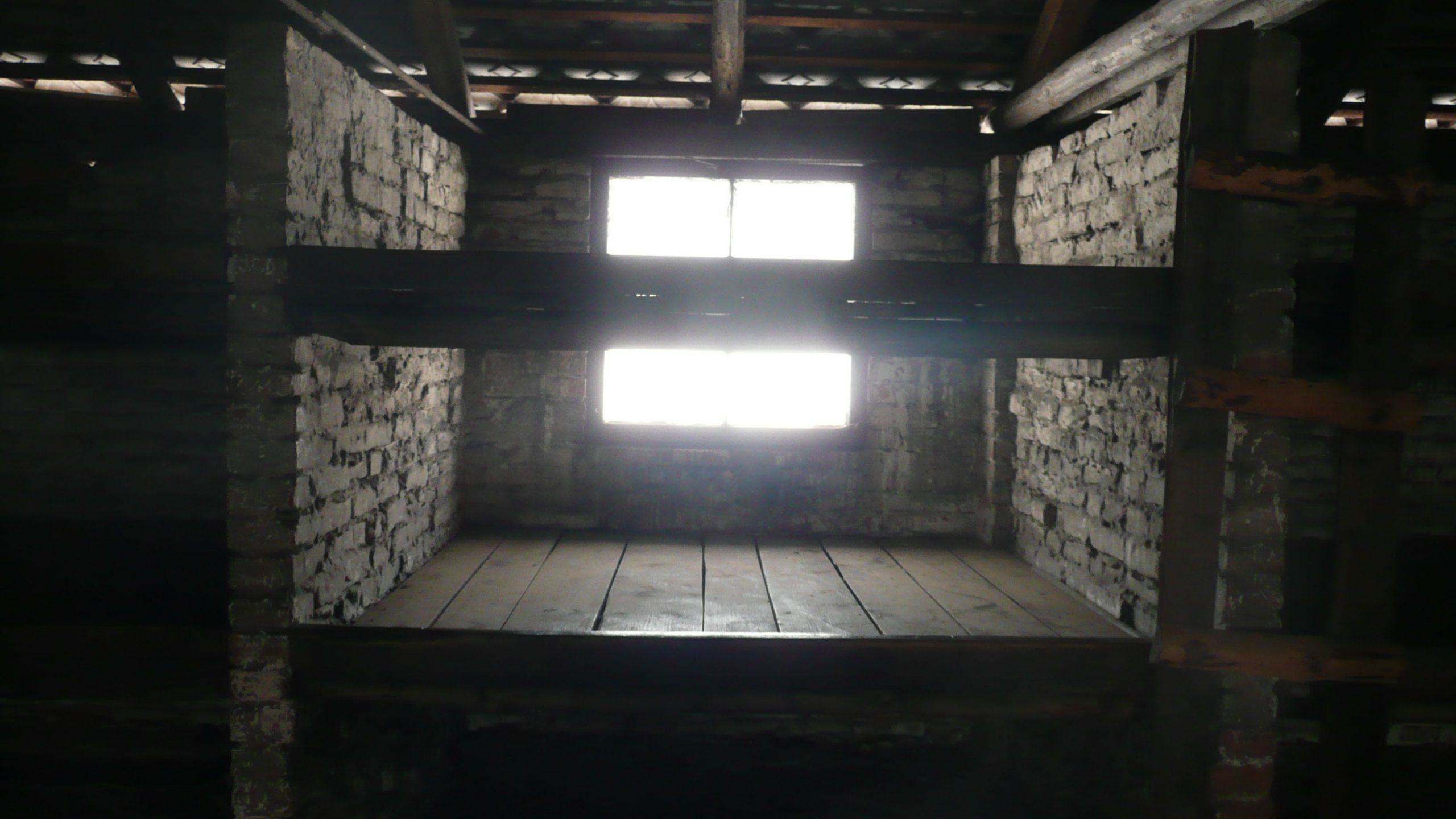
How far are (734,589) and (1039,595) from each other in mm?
1439

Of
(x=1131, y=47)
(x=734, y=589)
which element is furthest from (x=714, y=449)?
(x=1131, y=47)

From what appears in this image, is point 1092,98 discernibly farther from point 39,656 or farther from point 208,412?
point 208,412

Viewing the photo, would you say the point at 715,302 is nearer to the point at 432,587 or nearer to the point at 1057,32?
the point at 432,587

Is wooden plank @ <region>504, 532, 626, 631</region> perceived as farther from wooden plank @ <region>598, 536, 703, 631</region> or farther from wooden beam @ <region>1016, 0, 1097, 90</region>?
wooden beam @ <region>1016, 0, 1097, 90</region>

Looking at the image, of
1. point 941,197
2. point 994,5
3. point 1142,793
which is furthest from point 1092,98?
point 1142,793

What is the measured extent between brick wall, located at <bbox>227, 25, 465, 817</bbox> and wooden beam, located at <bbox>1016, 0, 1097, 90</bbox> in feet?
10.2

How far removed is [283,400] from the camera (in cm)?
308

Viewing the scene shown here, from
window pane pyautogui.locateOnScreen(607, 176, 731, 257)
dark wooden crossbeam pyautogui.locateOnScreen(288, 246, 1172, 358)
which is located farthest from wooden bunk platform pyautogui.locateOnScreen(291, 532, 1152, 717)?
window pane pyautogui.locateOnScreen(607, 176, 731, 257)

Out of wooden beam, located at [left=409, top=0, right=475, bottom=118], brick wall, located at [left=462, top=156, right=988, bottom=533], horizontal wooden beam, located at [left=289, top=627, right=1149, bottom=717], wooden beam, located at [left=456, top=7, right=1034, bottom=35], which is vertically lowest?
horizontal wooden beam, located at [left=289, top=627, right=1149, bottom=717]

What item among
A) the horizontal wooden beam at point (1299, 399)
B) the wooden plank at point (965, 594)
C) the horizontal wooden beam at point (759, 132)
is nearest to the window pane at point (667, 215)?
the horizontal wooden beam at point (759, 132)

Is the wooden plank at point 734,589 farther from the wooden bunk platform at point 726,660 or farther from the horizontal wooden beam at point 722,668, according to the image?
the horizontal wooden beam at point 722,668

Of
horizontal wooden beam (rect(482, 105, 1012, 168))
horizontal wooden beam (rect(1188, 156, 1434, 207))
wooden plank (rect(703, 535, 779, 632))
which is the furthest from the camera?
horizontal wooden beam (rect(482, 105, 1012, 168))

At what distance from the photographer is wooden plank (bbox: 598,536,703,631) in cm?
359

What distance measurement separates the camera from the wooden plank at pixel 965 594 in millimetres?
3572
